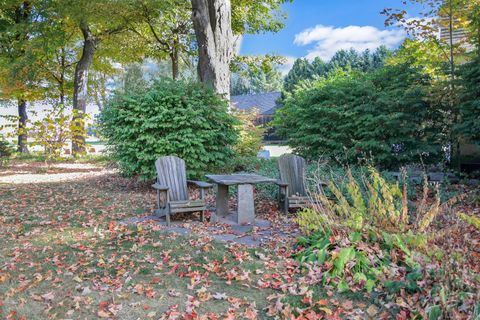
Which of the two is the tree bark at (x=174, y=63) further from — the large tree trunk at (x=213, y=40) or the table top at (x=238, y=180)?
the table top at (x=238, y=180)

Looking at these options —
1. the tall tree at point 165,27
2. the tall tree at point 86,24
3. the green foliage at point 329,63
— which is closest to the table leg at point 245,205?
the tall tree at point 86,24

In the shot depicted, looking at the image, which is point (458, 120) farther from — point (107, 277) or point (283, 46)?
point (283, 46)

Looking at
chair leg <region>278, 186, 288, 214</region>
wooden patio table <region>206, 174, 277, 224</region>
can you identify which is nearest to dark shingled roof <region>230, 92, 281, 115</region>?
chair leg <region>278, 186, 288, 214</region>

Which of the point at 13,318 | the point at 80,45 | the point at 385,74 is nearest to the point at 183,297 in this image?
the point at 13,318

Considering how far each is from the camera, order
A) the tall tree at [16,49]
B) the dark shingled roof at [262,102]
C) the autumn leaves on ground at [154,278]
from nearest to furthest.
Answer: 1. the autumn leaves on ground at [154,278]
2. the tall tree at [16,49]
3. the dark shingled roof at [262,102]

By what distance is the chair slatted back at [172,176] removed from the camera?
17.1ft

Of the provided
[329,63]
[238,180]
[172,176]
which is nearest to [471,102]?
[238,180]

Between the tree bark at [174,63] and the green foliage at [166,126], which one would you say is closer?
the green foliage at [166,126]

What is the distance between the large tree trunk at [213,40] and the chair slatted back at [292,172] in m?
3.60

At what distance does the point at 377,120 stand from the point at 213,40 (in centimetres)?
415

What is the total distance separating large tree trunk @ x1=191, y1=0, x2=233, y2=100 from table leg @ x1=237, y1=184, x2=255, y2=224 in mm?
4208

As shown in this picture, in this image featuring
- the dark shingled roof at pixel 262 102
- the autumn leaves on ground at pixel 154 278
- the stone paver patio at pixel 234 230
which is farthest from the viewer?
the dark shingled roof at pixel 262 102

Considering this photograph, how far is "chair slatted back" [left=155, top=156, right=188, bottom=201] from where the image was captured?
5.22 metres

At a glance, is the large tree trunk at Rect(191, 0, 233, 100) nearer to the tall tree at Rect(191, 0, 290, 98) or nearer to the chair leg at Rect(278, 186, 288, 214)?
the tall tree at Rect(191, 0, 290, 98)
